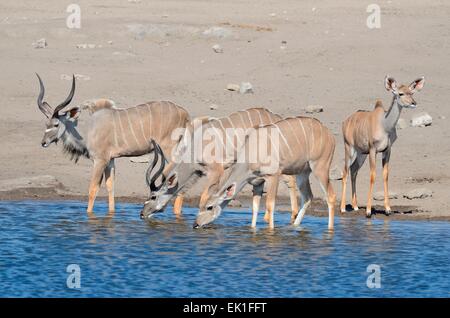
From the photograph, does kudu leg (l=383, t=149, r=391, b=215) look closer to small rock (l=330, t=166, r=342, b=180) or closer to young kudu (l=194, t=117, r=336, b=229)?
young kudu (l=194, t=117, r=336, b=229)

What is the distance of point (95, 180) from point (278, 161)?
2.32 m

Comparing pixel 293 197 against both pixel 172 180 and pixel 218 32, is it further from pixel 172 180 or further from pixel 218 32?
pixel 218 32

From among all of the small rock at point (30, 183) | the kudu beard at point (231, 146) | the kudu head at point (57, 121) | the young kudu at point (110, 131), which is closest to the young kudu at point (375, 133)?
the kudu beard at point (231, 146)

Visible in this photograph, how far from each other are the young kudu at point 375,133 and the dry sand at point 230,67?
1.74 ft

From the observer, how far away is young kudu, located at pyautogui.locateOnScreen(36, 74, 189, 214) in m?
13.8

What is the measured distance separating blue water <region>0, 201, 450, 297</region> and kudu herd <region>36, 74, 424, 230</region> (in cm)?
32

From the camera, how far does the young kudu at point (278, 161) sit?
1236 centimetres

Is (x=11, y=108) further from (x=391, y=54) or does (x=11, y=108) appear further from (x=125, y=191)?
(x=391, y=54)

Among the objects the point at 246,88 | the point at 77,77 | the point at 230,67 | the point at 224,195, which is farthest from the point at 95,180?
the point at 230,67

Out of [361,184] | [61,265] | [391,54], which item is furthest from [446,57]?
[61,265]

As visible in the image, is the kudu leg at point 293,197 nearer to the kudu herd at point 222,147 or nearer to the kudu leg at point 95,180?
the kudu herd at point 222,147
